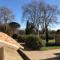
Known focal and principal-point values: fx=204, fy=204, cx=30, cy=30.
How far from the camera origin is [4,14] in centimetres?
4269

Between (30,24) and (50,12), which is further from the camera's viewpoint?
(30,24)

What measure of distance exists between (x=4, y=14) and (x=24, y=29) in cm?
837

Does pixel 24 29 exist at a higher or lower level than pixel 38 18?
lower

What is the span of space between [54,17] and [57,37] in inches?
315

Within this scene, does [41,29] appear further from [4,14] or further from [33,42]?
[33,42]

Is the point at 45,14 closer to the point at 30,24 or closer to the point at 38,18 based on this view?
the point at 38,18

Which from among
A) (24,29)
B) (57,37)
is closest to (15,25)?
(24,29)

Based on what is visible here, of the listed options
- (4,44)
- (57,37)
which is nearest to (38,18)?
(57,37)

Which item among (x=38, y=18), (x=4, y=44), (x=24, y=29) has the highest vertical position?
(x=4, y=44)

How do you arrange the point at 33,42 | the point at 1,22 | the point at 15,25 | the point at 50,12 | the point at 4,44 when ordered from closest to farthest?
the point at 4,44 < the point at 33,42 < the point at 50,12 < the point at 1,22 < the point at 15,25

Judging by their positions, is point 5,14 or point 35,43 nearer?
point 35,43

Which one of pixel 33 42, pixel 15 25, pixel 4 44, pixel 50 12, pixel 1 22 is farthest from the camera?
pixel 15 25

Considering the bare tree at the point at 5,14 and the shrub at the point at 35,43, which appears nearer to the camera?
the shrub at the point at 35,43

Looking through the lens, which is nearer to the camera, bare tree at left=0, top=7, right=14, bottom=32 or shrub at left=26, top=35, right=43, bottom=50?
shrub at left=26, top=35, right=43, bottom=50
